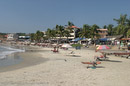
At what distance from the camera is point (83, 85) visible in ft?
27.9

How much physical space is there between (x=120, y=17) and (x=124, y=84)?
58.8 meters

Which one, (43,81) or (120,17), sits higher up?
(120,17)

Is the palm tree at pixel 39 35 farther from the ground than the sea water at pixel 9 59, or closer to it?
farther from the ground

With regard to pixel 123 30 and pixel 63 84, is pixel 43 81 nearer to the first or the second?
pixel 63 84

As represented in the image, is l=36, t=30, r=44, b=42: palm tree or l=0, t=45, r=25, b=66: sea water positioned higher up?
l=36, t=30, r=44, b=42: palm tree

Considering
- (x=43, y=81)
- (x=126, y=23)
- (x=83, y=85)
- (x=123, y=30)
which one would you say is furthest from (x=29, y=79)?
(x=126, y=23)

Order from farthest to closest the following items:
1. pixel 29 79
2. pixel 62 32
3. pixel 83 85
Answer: pixel 62 32
pixel 29 79
pixel 83 85

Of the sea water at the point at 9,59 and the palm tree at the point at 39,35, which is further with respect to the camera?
the palm tree at the point at 39,35

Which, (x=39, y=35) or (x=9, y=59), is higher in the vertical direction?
(x=39, y=35)

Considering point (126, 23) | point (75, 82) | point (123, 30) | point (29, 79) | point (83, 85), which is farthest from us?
point (126, 23)

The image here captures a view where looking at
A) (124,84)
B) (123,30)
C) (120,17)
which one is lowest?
(124,84)

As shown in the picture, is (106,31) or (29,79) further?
(106,31)

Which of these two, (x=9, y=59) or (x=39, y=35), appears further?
(x=39, y=35)

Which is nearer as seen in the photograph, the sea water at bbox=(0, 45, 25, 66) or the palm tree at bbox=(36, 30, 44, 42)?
the sea water at bbox=(0, 45, 25, 66)
